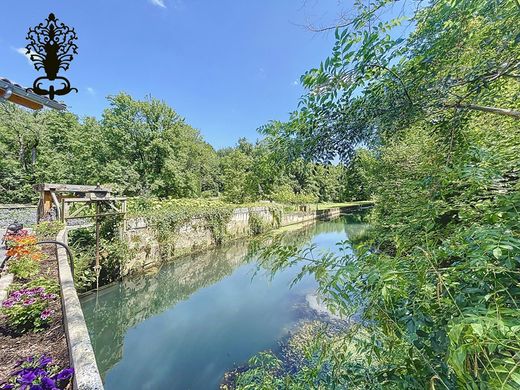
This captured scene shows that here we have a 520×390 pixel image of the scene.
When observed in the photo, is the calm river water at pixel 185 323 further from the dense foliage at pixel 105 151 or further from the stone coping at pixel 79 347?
the dense foliage at pixel 105 151

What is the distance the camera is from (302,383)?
5.27 feet

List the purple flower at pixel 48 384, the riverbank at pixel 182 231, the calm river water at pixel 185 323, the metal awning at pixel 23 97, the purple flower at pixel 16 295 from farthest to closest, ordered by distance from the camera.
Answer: the riverbank at pixel 182 231, the calm river water at pixel 185 323, the purple flower at pixel 16 295, the metal awning at pixel 23 97, the purple flower at pixel 48 384

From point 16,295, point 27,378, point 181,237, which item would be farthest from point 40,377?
point 181,237

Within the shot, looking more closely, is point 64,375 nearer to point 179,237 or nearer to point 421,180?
point 421,180

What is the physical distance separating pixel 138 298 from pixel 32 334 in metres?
5.85

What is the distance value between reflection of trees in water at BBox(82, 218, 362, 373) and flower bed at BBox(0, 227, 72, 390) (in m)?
2.76

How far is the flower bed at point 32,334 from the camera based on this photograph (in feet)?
4.53

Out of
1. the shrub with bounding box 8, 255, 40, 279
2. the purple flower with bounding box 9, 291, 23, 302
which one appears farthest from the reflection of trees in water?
the purple flower with bounding box 9, 291, 23, 302

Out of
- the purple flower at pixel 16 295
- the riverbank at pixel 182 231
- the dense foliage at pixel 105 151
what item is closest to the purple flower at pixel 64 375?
the purple flower at pixel 16 295

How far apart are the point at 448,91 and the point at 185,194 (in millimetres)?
22262

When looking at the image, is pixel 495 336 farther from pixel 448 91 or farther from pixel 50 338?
pixel 50 338

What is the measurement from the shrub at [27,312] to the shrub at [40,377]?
0.74 m

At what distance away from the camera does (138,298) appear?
24.3 ft

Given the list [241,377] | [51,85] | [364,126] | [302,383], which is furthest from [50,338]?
[364,126]
